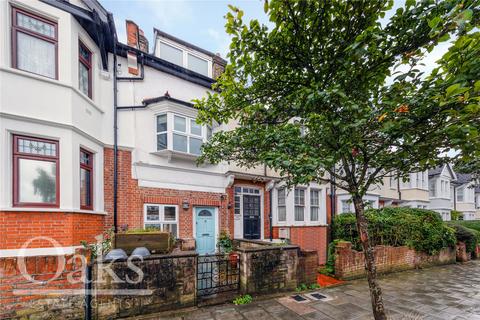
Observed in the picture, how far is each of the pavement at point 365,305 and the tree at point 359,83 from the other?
1957 millimetres

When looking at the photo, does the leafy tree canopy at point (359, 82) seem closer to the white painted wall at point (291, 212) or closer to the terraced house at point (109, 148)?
the terraced house at point (109, 148)

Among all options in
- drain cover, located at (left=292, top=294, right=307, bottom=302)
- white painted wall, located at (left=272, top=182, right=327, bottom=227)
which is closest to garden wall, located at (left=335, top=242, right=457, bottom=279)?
drain cover, located at (left=292, top=294, right=307, bottom=302)

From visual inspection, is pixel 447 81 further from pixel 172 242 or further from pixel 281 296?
pixel 172 242

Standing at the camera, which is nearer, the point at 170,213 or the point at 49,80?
the point at 49,80

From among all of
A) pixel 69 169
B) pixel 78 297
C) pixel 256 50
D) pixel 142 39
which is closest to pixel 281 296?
pixel 78 297

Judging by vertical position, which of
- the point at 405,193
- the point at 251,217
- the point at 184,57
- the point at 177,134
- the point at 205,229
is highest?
the point at 184,57

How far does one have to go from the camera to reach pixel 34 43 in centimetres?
606

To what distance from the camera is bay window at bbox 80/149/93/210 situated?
6895 millimetres

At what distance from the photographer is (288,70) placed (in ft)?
14.9

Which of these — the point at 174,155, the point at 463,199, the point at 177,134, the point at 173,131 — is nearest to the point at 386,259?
the point at 174,155

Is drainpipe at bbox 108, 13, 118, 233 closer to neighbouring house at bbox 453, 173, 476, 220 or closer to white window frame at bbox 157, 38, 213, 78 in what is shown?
white window frame at bbox 157, 38, 213, 78

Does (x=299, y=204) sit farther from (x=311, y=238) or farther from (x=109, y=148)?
(x=109, y=148)

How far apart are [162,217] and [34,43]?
630cm

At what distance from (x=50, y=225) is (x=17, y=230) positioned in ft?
1.94
